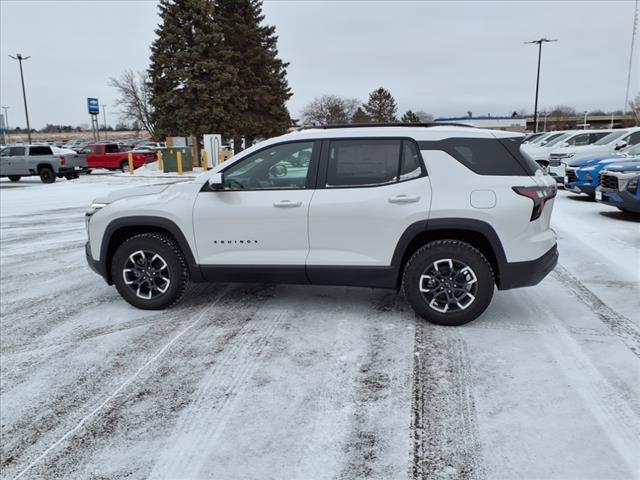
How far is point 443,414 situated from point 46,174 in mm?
24274

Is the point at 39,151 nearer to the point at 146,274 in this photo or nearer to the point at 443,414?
the point at 146,274

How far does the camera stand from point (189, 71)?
108ft

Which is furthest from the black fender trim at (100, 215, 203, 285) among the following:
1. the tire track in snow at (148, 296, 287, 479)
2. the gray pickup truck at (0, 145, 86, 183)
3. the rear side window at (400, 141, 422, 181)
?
the gray pickup truck at (0, 145, 86, 183)

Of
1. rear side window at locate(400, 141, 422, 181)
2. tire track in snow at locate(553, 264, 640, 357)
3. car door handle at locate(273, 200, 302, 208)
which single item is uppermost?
rear side window at locate(400, 141, 422, 181)

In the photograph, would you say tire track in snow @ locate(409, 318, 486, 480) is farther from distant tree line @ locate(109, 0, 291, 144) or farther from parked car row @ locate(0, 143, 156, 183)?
distant tree line @ locate(109, 0, 291, 144)

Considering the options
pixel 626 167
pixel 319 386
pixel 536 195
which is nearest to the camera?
pixel 319 386

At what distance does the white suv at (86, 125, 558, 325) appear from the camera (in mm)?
4227

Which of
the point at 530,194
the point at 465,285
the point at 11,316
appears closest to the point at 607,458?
the point at 465,285

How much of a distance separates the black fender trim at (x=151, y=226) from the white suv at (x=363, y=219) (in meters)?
0.01

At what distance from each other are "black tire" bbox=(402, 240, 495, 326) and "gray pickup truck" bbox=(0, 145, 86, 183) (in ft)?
74.6

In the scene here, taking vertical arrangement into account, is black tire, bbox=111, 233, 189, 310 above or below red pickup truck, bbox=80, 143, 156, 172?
below

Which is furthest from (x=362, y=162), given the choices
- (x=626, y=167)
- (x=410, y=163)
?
(x=626, y=167)

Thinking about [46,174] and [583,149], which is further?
[46,174]

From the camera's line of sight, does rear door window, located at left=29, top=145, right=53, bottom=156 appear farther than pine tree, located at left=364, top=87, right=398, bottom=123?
No
